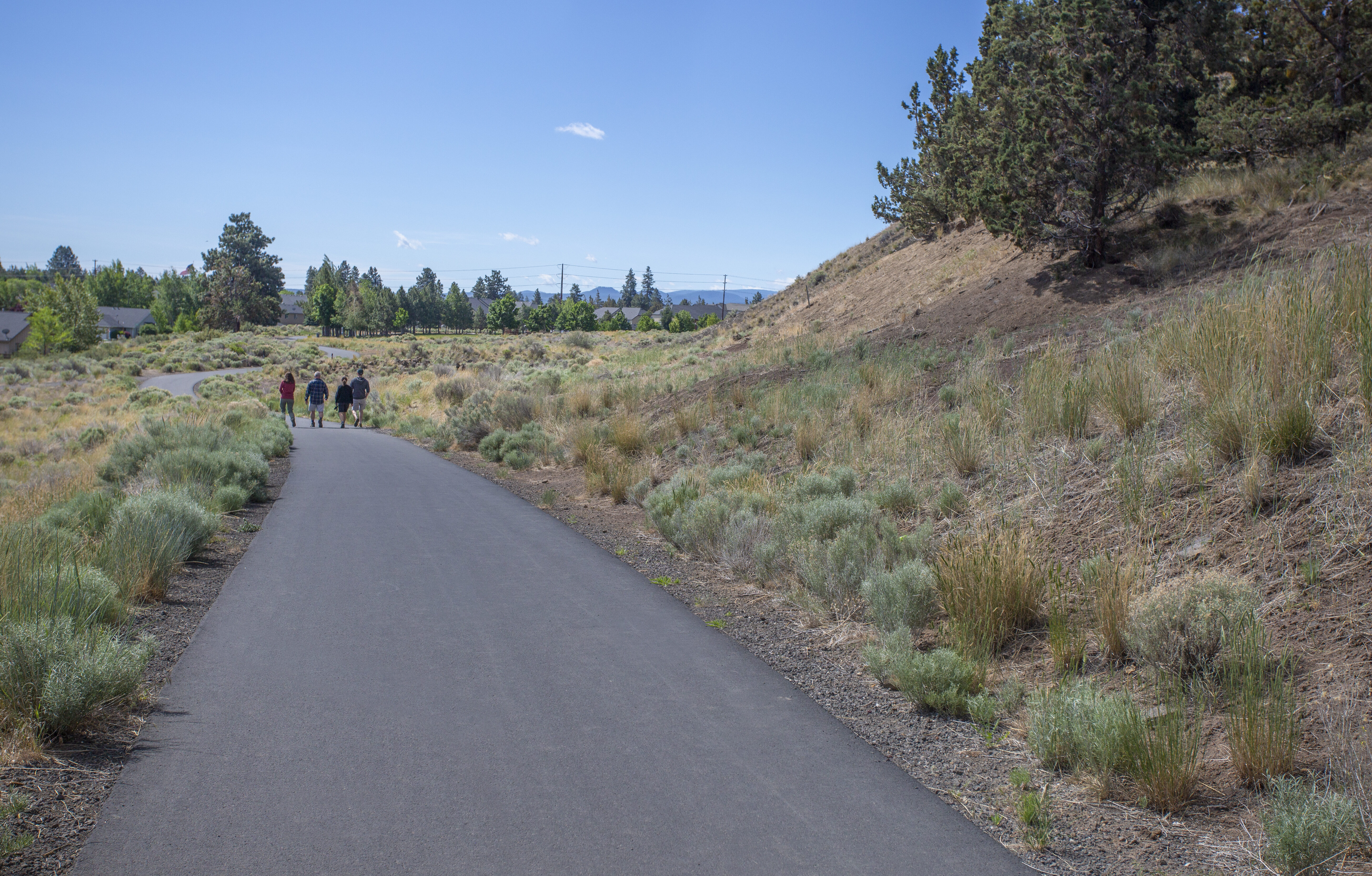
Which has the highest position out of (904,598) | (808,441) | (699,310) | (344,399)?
(699,310)

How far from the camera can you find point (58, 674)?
4.17m

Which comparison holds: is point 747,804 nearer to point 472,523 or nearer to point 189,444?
point 472,523

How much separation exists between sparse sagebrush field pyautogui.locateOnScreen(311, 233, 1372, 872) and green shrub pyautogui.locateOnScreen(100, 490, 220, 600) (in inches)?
173

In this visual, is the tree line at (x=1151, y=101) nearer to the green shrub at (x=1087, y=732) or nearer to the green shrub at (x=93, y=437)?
the green shrub at (x=1087, y=732)

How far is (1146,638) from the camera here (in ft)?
15.3

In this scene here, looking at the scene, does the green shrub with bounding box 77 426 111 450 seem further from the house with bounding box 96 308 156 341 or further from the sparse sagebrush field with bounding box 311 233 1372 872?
the house with bounding box 96 308 156 341

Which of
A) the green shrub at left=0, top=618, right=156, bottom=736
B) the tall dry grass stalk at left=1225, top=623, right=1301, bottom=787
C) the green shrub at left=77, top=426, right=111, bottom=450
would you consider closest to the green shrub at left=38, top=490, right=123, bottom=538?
the green shrub at left=0, top=618, right=156, bottom=736

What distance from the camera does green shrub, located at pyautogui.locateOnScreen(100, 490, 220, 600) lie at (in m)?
6.67

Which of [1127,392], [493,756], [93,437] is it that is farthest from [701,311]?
[493,756]

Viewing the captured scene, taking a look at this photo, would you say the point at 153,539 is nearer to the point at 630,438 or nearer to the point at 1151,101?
the point at 630,438

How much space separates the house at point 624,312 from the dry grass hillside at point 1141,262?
129 m

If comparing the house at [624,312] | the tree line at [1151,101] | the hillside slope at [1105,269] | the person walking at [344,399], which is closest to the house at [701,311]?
the house at [624,312]

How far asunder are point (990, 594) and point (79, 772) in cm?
527

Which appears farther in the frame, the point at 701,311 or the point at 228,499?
the point at 701,311
